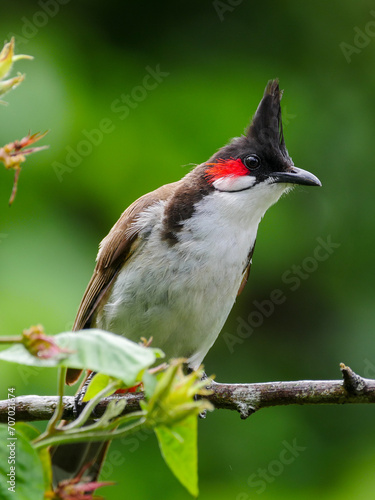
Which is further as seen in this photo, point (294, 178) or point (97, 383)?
point (294, 178)

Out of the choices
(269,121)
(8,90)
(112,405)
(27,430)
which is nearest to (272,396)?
(112,405)

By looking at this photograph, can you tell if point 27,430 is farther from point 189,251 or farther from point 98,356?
point 189,251

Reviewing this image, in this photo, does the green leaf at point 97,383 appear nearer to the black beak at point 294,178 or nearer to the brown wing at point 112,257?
the brown wing at point 112,257

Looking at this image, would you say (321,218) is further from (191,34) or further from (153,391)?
(153,391)

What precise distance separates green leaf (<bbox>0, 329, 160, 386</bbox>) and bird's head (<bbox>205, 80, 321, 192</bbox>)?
101 inches

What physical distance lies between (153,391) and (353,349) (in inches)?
128

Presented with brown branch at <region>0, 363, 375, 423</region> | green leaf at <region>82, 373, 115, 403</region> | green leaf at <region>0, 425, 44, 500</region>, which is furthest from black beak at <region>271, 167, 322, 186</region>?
green leaf at <region>0, 425, 44, 500</region>

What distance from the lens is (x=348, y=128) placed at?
15.1 ft

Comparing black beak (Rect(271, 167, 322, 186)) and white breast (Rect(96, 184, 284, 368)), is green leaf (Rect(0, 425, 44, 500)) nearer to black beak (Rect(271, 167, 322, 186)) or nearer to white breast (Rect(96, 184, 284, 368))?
white breast (Rect(96, 184, 284, 368))

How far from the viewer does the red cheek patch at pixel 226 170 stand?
11.3 feet

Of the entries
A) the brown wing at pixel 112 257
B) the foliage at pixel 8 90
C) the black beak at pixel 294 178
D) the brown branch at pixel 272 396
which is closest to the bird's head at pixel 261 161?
the black beak at pixel 294 178

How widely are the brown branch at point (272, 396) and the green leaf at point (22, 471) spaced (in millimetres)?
1149

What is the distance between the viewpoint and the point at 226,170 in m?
3.46

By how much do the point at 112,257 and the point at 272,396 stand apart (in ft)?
5.02
